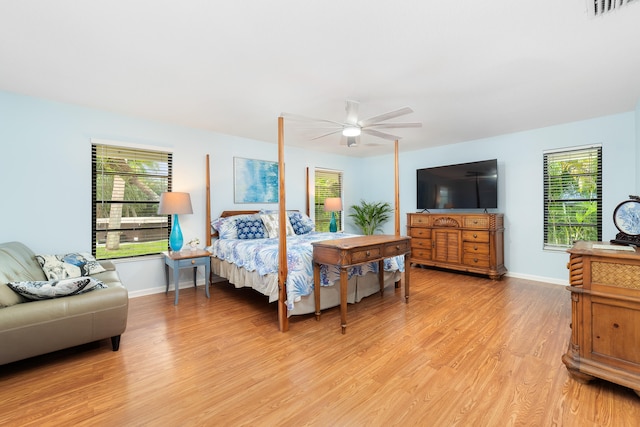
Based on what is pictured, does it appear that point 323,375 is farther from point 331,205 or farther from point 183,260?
point 331,205

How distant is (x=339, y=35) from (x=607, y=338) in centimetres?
273

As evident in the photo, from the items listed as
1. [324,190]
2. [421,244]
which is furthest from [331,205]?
[421,244]

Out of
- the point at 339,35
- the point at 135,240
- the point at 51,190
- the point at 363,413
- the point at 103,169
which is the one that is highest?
the point at 339,35

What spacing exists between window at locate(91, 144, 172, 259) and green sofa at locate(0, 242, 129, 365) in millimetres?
1139

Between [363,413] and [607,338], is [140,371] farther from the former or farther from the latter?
[607,338]

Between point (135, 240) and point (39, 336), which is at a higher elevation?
point (135, 240)

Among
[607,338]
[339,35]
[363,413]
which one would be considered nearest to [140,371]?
[363,413]

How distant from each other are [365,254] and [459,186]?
3105 mm

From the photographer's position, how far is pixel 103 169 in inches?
143

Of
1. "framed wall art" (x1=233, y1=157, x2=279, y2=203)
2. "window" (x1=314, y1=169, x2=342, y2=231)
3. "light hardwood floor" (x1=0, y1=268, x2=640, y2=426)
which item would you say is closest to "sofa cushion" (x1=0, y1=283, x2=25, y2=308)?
"light hardwood floor" (x1=0, y1=268, x2=640, y2=426)

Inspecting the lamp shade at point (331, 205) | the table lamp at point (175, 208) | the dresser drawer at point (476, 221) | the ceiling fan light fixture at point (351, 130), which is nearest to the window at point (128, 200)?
the table lamp at point (175, 208)

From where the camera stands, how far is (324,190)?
245 inches

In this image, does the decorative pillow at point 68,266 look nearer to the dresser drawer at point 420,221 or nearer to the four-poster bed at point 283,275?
the four-poster bed at point 283,275

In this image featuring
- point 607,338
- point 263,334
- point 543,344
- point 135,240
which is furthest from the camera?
point 135,240
